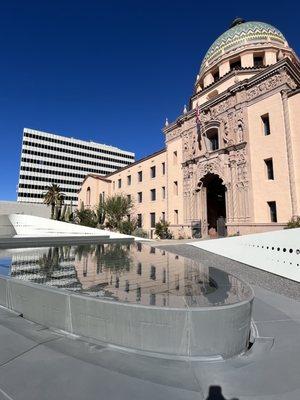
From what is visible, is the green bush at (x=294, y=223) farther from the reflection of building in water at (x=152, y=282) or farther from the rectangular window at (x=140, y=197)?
the rectangular window at (x=140, y=197)

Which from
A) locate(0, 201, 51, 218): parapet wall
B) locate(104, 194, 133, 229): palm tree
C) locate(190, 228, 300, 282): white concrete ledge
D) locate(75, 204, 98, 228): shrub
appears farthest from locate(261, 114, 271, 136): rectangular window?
locate(0, 201, 51, 218): parapet wall

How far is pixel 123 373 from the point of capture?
3.52 meters

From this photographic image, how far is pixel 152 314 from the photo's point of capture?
4129 millimetres

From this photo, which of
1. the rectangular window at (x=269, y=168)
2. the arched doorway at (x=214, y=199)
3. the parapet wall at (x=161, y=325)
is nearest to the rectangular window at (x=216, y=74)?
the arched doorway at (x=214, y=199)

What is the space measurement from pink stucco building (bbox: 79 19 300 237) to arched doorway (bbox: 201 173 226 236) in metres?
0.12

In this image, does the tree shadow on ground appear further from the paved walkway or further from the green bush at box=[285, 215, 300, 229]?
the green bush at box=[285, 215, 300, 229]

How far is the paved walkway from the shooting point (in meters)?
3.13

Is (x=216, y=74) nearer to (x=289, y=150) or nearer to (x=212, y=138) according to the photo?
(x=212, y=138)

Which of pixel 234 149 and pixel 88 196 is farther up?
pixel 234 149

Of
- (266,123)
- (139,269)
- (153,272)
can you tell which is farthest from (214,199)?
(153,272)

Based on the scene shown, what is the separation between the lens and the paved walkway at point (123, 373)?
123 inches

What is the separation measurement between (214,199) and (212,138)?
718 cm

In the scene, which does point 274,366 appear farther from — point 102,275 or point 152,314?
point 102,275

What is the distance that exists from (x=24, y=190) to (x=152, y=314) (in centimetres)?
9843
